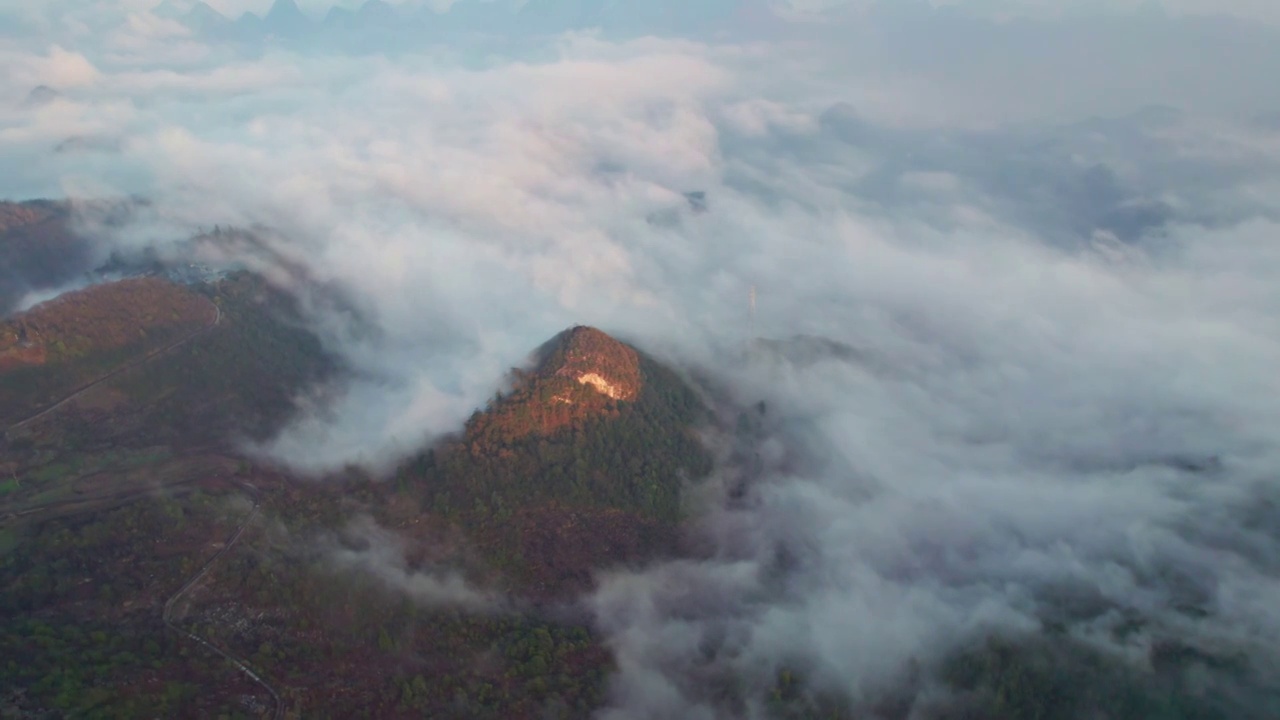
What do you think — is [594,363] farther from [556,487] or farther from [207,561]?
[207,561]

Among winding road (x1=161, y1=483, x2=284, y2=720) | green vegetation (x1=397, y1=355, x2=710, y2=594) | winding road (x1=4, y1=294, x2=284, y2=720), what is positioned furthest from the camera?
green vegetation (x1=397, y1=355, x2=710, y2=594)

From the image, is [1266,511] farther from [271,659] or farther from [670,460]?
[271,659]

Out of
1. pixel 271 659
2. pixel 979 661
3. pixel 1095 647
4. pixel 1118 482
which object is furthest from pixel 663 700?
pixel 1118 482

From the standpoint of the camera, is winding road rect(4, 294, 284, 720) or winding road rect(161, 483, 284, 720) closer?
winding road rect(161, 483, 284, 720)

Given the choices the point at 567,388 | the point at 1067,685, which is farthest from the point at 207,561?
the point at 1067,685

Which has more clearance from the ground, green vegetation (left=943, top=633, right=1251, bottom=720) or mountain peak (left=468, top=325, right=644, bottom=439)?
mountain peak (left=468, top=325, right=644, bottom=439)

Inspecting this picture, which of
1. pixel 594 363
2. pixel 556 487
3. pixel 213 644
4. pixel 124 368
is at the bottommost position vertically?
pixel 556 487

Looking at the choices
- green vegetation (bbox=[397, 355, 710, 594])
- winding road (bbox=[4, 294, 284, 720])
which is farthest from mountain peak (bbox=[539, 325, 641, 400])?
winding road (bbox=[4, 294, 284, 720])

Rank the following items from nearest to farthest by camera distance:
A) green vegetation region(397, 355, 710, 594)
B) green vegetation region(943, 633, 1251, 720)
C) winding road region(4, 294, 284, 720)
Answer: winding road region(4, 294, 284, 720) → green vegetation region(943, 633, 1251, 720) → green vegetation region(397, 355, 710, 594)

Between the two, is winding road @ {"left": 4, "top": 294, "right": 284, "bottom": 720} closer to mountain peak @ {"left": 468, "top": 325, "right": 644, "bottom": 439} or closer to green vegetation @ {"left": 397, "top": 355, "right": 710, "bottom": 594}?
green vegetation @ {"left": 397, "top": 355, "right": 710, "bottom": 594}
